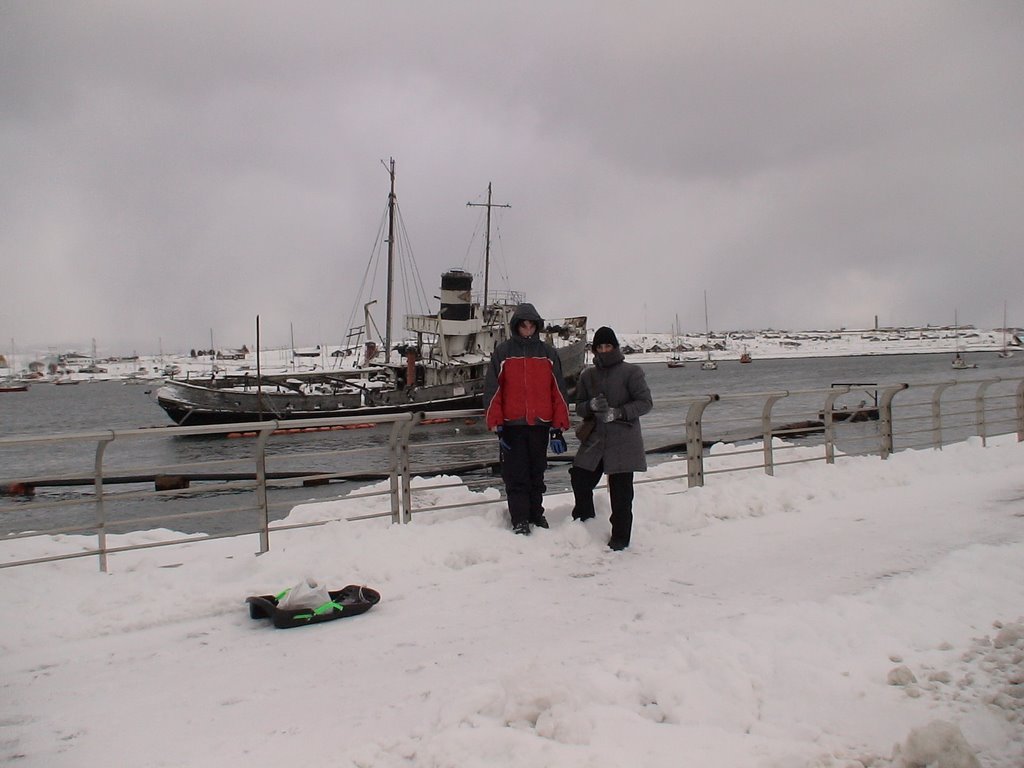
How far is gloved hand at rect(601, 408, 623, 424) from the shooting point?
5691 mm

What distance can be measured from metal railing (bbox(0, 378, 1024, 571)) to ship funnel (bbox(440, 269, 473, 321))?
6540mm

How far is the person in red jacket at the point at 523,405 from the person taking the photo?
18.6 feet

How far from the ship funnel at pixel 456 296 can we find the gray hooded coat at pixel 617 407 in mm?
39391

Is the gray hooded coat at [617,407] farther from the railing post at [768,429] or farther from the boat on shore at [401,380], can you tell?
the boat on shore at [401,380]

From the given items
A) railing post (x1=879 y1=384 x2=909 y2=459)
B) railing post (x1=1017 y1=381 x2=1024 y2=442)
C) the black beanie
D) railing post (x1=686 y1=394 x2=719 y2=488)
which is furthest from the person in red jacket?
railing post (x1=1017 y1=381 x2=1024 y2=442)

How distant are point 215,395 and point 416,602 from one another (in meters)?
39.2

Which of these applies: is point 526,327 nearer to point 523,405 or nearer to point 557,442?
point 523,405

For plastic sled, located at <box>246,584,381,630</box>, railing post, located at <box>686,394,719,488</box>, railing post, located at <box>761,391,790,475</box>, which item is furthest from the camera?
railing post, located at <box>761,391,790,475</box>

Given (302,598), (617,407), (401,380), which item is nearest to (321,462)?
(401,380)

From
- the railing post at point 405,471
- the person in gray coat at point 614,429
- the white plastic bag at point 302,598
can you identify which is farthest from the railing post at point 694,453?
the white plastic bag at point 302,598

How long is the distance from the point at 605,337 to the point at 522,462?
1.15 meters

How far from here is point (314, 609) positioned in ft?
14.0

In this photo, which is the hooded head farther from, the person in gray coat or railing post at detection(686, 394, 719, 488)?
railing post at detection(686, 394, 719, 488)

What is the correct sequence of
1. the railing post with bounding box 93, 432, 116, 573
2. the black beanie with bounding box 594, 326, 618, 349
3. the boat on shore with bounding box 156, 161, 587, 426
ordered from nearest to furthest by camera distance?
the railing post with bounding box 93, 432, 116, 573, the black beanie with bounding box 594, 326, 618, 349, the boat on shore with bounding box 156, 161, 587, 426
